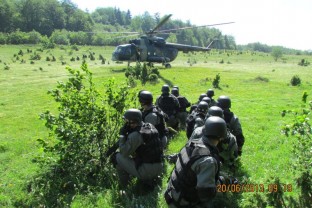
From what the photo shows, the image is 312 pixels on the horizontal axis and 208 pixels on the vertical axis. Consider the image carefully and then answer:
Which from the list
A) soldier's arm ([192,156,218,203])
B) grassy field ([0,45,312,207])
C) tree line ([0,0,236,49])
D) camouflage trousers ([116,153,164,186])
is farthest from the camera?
tree line ([0,0,236,49])

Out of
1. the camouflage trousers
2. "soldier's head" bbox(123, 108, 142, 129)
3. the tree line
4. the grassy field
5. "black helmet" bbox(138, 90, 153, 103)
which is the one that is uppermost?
the tree line

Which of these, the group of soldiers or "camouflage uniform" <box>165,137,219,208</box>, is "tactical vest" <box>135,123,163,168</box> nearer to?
the group of soldiers

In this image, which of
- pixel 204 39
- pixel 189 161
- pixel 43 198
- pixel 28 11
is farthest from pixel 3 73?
pixel 204 39

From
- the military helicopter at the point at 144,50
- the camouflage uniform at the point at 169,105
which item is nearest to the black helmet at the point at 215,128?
the camouflage uniform at the point at 169,105

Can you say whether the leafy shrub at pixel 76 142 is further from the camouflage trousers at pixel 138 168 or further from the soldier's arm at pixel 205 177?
the soldier's arm at pixel 205 177

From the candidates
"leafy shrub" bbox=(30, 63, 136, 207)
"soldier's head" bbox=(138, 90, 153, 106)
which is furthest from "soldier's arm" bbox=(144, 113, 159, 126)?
"leafy shrub" bbox=(30, 63, 136, 207)

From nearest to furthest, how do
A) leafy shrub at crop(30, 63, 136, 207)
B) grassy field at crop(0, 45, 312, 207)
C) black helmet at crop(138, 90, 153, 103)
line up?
grassy field at crop(0, 45, 312, 207) < leafy shrub at crop(30, 63, 136, 207) < black helmet at crop(138, 90, 153, 103)

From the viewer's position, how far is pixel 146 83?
74.4ft

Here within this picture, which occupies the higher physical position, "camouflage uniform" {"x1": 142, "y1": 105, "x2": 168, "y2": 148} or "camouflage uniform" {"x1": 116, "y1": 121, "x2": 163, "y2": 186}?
"camouflage uniform" {"x1": 142, "y1": 105, "x2": 168, "y2": 148}

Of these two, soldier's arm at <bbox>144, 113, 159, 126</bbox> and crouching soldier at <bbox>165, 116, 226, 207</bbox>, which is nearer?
crouching soldier at <bbox>165, 116, 226, 207</bbox>

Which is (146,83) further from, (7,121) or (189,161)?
(189,161)

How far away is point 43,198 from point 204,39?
159091 millimetres

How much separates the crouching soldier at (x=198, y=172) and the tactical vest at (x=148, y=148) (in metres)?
1.37

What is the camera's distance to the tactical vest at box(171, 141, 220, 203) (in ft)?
13.6
